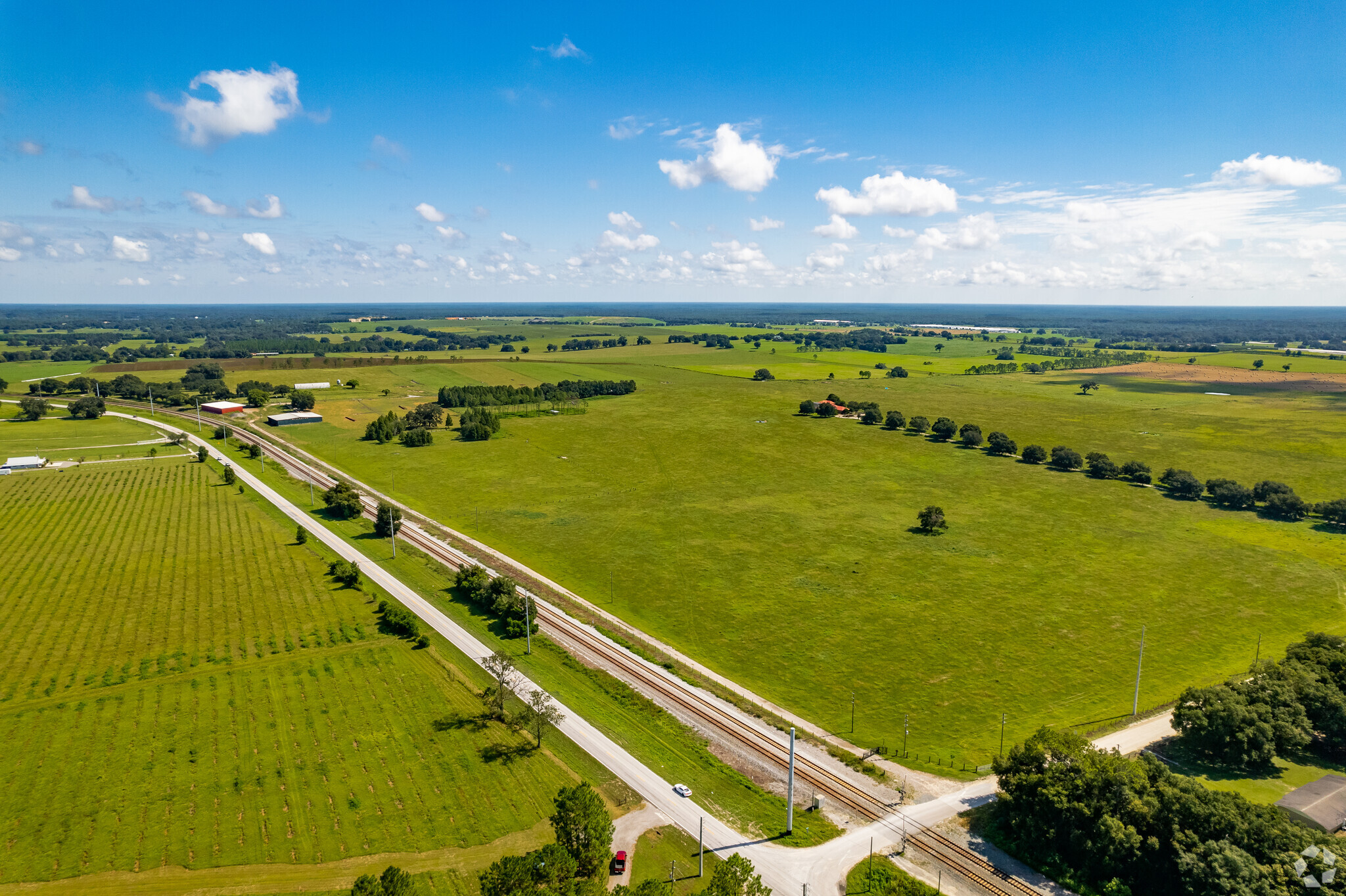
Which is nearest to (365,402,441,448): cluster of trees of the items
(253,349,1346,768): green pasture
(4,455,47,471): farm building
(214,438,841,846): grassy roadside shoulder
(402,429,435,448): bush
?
(402,429,435,448): bush

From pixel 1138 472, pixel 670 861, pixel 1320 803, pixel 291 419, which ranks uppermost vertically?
pixel 291 419

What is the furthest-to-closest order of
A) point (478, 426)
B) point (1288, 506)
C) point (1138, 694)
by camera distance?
point (478, 426) → point (1288, 506) → point (1138, 694)

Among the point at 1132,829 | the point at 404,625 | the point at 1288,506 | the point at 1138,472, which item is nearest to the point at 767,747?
the point at 1132,829

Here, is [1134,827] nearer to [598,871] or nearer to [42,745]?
[598,871]

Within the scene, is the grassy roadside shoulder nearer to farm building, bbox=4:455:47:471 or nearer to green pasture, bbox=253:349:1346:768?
green pasture, bbox=253:349:1346:768

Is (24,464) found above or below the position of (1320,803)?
above

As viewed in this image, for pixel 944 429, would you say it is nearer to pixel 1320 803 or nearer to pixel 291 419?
pixel 1320 803

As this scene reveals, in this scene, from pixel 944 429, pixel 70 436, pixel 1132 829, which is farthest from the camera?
pixel 70 436
